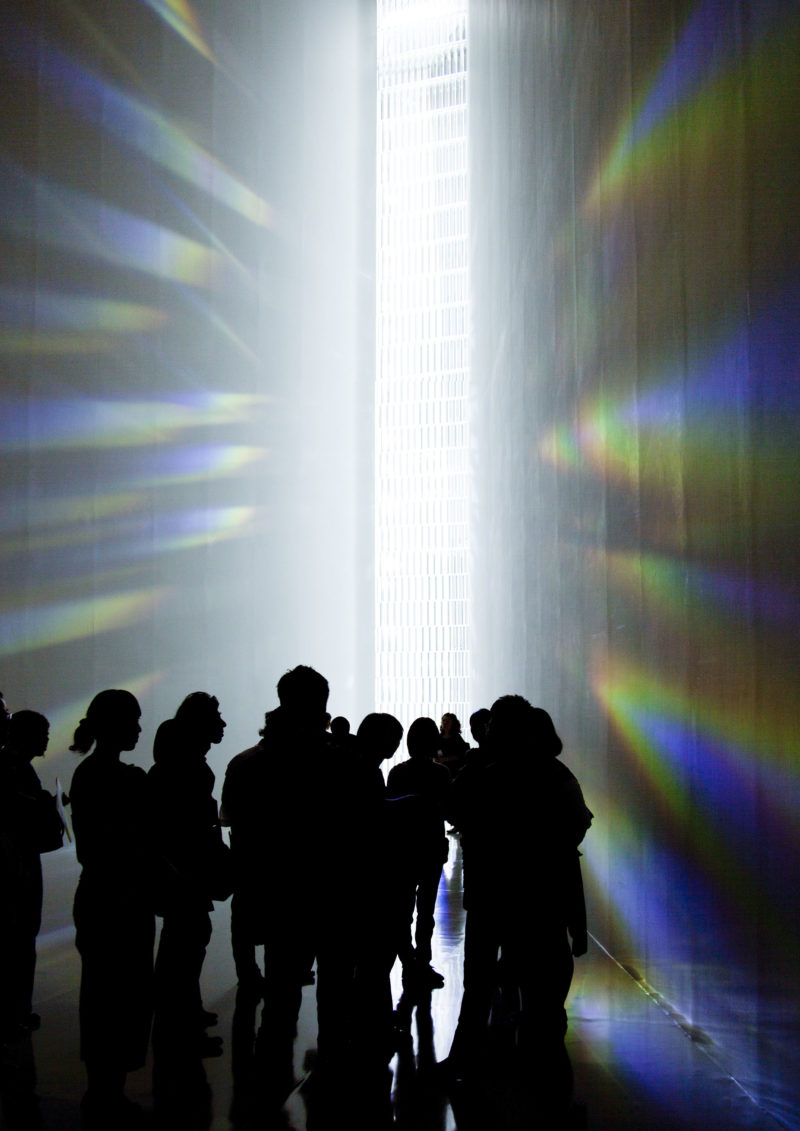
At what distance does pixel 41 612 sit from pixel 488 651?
416 inches

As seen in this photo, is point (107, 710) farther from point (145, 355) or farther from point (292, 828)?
point (145, 355)

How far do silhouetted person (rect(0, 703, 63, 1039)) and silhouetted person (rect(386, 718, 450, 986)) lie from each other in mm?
1651

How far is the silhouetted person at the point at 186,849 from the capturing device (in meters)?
4.48

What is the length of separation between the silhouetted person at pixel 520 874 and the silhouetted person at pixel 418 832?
101cm

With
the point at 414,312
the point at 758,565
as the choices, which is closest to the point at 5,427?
the point at 758,565

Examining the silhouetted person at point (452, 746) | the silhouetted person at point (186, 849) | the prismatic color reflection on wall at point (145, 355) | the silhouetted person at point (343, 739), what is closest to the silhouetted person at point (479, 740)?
the silhouetted person at point (343, 739)

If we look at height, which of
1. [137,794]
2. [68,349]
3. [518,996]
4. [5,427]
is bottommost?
[518,996]

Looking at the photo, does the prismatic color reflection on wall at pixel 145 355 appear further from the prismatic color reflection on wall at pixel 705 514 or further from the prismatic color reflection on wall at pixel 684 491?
the prismatic color reflection on wall at pixel 705 514

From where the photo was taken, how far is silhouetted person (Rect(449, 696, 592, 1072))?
4082 mm

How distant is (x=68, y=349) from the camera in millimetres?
7656

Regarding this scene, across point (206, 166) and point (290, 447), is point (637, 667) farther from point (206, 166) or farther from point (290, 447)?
point (290, 447)

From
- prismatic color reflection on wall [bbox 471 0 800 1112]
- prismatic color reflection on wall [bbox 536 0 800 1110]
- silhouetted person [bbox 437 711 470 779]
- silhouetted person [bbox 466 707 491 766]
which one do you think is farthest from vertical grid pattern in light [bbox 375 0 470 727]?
prismatic color reflection on wall [bbox 536 0 800 1110]

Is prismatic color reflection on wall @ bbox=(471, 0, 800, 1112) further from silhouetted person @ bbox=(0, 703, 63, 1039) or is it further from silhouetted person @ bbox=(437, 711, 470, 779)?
silhouetted person @ bbox=(437, 711, 470, 779)

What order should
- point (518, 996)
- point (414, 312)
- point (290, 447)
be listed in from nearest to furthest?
point (518, 996)
point (290, 447)
point (414, 312)
